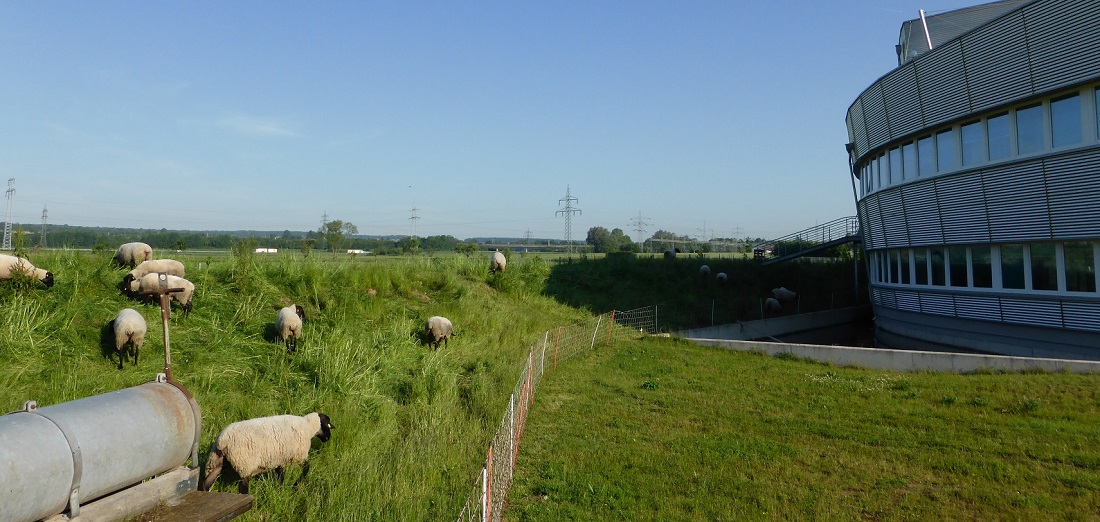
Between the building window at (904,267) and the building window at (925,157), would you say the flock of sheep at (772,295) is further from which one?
the building window at (925,157)

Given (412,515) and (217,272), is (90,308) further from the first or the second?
(412,515)

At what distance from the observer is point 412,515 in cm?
648

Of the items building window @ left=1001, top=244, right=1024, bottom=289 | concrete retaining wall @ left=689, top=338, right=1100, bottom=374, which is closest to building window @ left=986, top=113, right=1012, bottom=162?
building window @ left=1001, top=244, right=1024, bottom=289

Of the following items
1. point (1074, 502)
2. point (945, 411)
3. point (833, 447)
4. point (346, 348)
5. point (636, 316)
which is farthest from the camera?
point (636, 316)

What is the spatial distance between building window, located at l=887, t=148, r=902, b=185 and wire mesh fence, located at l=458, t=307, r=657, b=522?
9743 mm

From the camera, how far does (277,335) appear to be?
42.1ft

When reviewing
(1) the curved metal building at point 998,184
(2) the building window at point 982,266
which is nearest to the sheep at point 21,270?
(1) the curved metal building at point 998,184

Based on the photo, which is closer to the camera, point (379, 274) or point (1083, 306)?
point (1083, 306)

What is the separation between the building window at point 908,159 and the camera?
20750 mm

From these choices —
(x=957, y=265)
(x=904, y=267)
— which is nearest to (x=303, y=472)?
(x=957, y=265)

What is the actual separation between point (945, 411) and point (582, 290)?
18729 mm

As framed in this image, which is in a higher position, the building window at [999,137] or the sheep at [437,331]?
the building window at [999,137]

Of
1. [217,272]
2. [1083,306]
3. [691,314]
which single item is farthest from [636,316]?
[217,272]

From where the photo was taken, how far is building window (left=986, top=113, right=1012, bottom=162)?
16.9m
